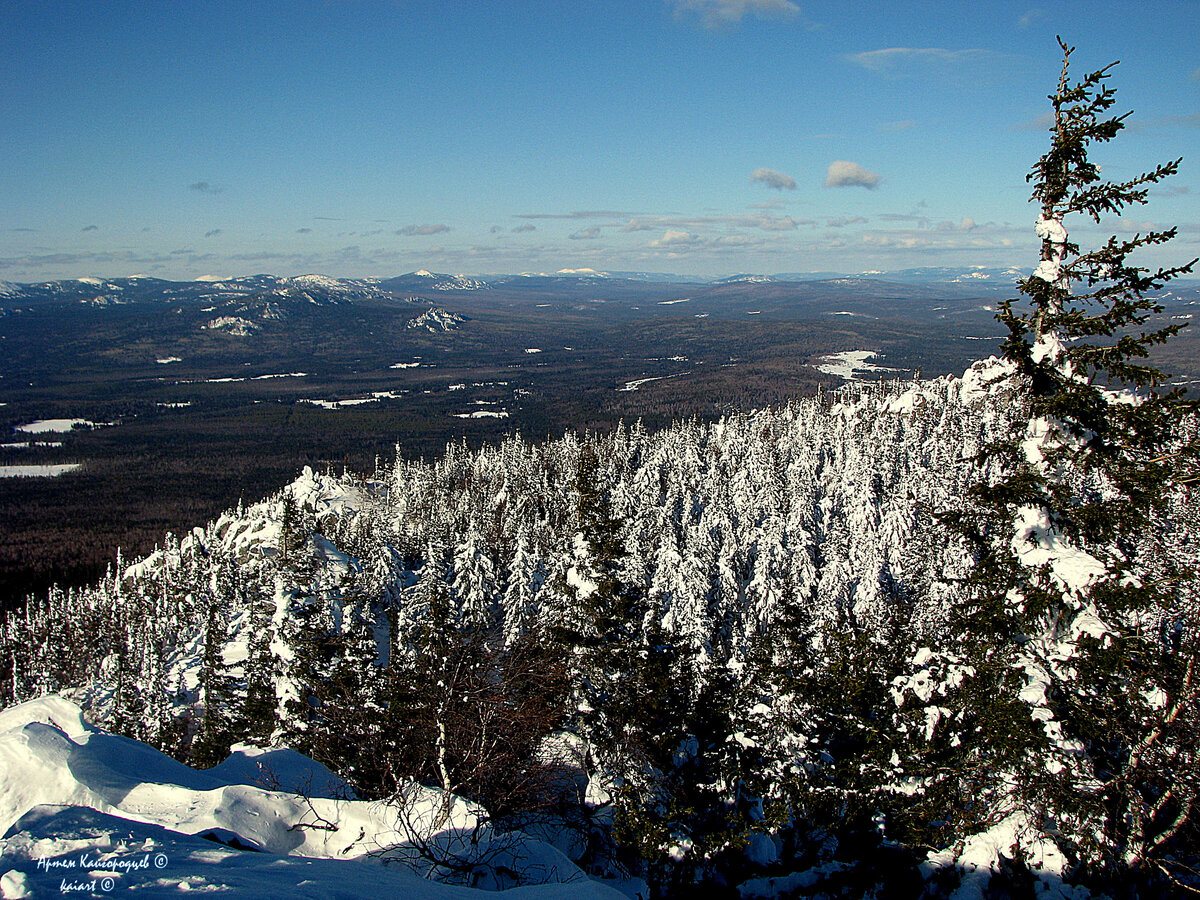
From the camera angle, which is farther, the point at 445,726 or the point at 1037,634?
the point at 445,726

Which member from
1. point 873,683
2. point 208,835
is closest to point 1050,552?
point 873,683

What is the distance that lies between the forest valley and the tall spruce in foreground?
0.15ft

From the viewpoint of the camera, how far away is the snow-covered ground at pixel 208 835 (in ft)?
23.6

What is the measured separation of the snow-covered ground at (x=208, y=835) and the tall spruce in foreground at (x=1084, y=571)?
7316mm

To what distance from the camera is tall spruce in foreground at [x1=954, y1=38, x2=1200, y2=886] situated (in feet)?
28.6

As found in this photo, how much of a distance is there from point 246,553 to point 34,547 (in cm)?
9951

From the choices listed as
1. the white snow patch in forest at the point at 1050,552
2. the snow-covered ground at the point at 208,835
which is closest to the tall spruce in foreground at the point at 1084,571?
the white snow patch in forest at the point at 1050,552

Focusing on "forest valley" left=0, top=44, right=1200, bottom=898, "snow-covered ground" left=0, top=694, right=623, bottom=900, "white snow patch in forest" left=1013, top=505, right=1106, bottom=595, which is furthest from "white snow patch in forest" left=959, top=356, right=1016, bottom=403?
"snow-covered ground" left=0, top=694, right=623, bottom=900

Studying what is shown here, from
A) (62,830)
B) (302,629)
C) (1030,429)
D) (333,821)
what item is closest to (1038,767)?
(1030,429)

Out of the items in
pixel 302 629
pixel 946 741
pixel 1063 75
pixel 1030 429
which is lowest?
pixel 302 629

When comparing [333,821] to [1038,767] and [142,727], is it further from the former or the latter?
[142,727]

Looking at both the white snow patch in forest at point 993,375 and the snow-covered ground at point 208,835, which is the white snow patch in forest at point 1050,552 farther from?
the snow-covered ground at point 208,835

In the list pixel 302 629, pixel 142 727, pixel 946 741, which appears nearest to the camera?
pixel 946 741

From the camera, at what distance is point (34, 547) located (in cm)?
13112
